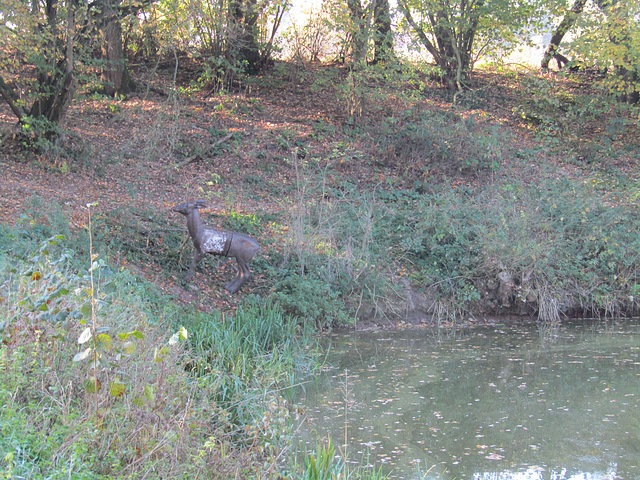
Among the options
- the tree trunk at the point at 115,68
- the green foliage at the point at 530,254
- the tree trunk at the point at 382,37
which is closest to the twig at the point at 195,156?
the tree trunk at the point at 115,68

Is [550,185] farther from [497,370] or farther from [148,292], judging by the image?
[148,292]

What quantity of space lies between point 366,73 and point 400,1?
3016 millimetres

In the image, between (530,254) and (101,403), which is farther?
(530,254)

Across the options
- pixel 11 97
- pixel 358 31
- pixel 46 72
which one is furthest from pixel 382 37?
pixel 11 97

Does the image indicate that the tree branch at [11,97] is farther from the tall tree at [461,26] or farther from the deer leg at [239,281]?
the tall tree at [461,26]

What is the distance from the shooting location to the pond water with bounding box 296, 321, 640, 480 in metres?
5.20

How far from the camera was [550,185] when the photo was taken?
1383 centimetres

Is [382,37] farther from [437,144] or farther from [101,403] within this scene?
[101,403]

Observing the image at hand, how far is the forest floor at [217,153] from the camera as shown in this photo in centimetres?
1105

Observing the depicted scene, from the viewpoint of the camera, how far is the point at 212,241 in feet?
29.0

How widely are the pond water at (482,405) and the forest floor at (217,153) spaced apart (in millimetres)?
3127

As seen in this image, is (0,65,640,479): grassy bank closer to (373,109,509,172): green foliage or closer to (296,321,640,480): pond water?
(373,109,509,172): green foliage

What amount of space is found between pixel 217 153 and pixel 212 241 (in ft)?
23.4

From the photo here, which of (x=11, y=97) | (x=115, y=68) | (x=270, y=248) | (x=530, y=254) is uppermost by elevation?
(x=115, y=68)
